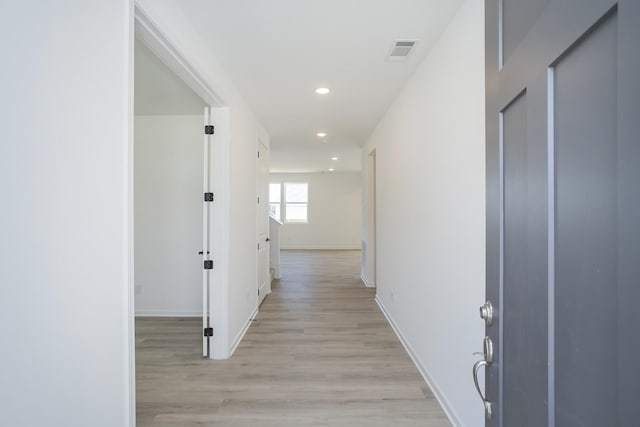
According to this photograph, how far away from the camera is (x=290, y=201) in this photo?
11.3m

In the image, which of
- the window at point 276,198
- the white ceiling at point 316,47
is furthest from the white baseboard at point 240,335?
the window at point 276,198

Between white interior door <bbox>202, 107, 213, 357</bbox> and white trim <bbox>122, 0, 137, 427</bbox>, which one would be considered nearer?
white trim <bbox>122, 0, 137, 427</bbox>

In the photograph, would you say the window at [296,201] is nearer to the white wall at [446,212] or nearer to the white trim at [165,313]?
the white trim at [165,313]

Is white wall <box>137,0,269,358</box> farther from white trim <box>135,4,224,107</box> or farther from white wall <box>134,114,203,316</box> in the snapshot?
white wall <box>134,114,203,316</box>

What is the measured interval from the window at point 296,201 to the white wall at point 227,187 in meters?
7.17

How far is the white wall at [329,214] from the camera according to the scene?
11148mm

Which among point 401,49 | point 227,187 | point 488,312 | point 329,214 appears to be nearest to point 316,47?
point 401,49

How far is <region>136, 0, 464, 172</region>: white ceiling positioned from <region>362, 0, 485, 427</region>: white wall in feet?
0.77

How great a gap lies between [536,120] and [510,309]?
0.43 metres

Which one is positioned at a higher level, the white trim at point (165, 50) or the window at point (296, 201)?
the white trim at point (165, 50)

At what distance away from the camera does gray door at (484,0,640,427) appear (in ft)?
1.47

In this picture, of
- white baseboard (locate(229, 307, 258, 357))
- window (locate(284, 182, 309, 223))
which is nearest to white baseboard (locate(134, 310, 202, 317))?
white baseboard (locate(229, 307, 258, 357))

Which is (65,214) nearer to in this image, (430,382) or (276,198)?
(430,382)

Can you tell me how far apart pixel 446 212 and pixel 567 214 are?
5.34 feet
